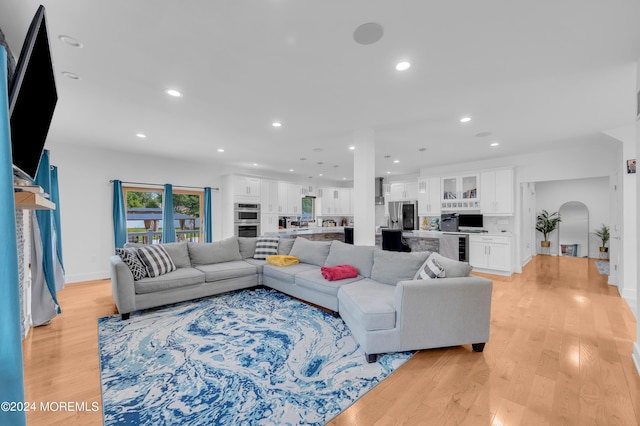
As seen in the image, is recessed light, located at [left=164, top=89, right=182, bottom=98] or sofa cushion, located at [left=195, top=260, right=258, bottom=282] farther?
sofa cushion, located at [left=195, top=260, right=258, bottom=282]

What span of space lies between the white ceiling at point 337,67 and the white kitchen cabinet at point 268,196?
2859mm

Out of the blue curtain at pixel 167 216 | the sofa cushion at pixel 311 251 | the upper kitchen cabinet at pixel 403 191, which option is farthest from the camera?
the upper kitchen cabinet at pixel 403 191

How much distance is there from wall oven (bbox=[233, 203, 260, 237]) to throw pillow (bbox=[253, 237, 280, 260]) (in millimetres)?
2010

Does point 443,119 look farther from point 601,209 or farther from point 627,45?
point 601,209

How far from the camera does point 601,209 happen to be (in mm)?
7363

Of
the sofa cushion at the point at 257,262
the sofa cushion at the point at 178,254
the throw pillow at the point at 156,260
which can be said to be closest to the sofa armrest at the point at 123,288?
the throw pillow at the point at 156,260

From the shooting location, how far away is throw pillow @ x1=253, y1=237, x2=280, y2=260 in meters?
4.88

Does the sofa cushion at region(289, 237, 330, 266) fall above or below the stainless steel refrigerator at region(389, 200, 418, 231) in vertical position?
below

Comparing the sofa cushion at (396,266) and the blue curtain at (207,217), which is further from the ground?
the blue curtain at (207,217)

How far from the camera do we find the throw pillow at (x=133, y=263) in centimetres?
342

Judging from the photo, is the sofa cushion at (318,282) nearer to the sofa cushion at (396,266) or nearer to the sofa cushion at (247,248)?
the sofa cushion at (396,266)

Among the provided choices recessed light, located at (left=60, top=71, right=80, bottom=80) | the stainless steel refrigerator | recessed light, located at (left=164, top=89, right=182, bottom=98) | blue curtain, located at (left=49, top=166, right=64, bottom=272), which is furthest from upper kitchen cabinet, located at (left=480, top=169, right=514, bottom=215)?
blue curtain, located at (left=49, top=166, right=64, bottom=272)

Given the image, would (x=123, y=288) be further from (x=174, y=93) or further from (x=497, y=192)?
(x=497, y=192)

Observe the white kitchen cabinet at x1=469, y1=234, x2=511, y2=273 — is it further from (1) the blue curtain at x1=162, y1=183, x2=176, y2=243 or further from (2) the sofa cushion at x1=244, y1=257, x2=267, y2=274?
(1) the blue curtain at x1=162, y1=183, x2=176, y2=243
